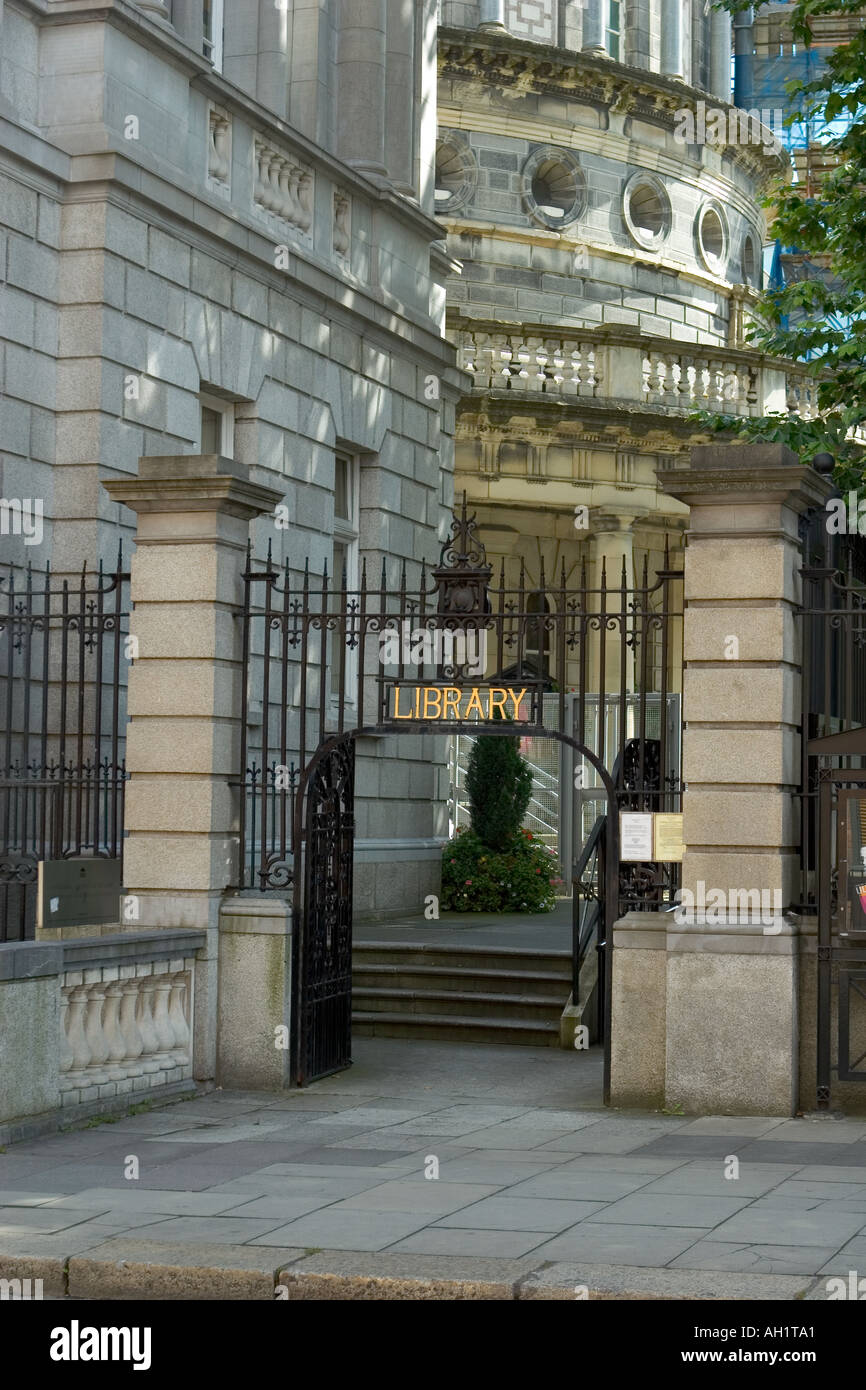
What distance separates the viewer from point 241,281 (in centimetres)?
1842

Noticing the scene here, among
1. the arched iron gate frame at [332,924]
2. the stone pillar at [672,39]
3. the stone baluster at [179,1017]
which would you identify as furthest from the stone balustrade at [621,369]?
the stone baluster at [179,1017]

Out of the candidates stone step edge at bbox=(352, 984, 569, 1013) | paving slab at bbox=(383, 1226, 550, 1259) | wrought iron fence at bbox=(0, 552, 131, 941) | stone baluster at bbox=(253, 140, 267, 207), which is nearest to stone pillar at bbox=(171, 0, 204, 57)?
stone baluster at bbox=(253, 140, 267, 207)

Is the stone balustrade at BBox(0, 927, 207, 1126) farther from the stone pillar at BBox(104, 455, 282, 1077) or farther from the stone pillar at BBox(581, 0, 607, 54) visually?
the stone pillar at BBox(581, 0, 607, 54)

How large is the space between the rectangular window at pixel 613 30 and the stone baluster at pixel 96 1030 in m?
31.0

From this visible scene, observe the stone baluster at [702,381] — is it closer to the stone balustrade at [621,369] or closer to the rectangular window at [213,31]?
the stone balustrade at [621,369]

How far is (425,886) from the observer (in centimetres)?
2236

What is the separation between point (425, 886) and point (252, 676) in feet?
15.6

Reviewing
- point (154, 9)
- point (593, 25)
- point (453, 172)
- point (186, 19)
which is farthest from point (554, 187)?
point (154, 9)

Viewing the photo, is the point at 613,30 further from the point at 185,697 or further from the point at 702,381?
the point at 185,697

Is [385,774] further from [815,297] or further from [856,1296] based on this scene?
[856,1296]

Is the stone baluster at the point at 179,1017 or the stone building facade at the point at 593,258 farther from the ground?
the stone building facade at the point at 593,258

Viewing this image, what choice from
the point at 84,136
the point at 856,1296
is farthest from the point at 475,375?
the point at 856,1296

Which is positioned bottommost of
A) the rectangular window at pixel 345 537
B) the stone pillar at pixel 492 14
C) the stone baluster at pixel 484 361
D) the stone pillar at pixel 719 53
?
the rectangular window at pixel 345 537

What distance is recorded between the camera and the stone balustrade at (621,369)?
2898 centimetres
